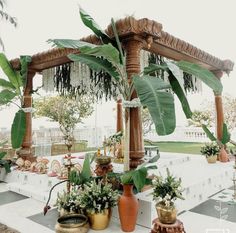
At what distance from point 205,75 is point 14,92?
3116 mm

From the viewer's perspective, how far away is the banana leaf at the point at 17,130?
371cm

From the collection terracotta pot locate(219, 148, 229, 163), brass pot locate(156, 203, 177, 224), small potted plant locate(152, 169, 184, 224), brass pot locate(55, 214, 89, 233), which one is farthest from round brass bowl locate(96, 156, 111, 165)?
terracotta pot locate(219, 148, 229, 163)

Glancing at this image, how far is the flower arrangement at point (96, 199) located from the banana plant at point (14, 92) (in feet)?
5.46

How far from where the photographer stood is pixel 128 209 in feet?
7.89

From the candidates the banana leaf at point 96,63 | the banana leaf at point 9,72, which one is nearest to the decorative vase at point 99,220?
the banana leaf at point 96,63

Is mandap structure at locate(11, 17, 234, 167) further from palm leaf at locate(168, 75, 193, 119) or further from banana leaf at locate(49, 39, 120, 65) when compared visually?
palm leaf at locate(168, 75, 193, 119)

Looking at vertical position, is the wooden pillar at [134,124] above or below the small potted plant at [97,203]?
above

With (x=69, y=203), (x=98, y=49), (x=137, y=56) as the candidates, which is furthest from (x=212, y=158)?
(x=98, y=49)

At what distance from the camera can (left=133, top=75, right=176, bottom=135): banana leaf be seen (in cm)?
183

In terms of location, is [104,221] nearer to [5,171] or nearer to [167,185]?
[167,185]

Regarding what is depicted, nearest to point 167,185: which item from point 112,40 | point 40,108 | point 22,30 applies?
point 112,40

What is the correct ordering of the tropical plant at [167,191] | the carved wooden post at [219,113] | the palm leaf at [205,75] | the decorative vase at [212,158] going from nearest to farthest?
the palm leaf at [205,75] < the tropical plant at [167,191] < the decorative vase at [212,158] < the carved wooden post at [219,113]

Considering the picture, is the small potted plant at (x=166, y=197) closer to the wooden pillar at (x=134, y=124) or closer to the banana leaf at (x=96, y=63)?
the wooden pillar at (x=134, y=124)

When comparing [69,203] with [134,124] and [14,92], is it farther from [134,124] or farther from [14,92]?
[14,92]
